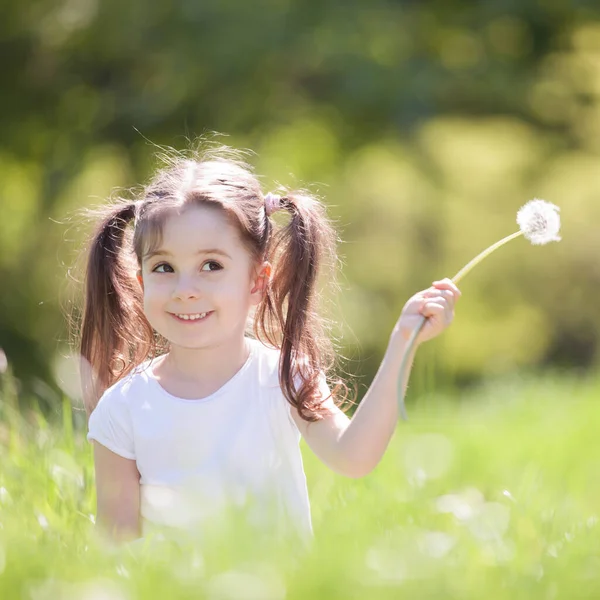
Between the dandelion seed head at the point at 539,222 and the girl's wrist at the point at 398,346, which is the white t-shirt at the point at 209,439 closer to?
the girl's wrist at the point at 398,346

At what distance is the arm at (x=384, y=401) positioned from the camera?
2010mm

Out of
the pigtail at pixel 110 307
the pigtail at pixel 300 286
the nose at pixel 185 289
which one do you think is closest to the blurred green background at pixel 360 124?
the pigtail at pixel 110 307

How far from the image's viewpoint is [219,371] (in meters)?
2.33

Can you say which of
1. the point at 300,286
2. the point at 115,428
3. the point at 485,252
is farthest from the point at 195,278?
the point at 485,252

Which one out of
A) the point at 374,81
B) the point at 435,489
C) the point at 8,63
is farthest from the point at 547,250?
the point at 435,489

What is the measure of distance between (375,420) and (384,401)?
47 millimetres

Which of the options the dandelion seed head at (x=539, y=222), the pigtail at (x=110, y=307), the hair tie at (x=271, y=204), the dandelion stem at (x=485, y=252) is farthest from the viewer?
the pigtail at (x=110, y=307)

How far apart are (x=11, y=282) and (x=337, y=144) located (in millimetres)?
3781

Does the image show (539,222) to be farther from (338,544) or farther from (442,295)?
(338,544)

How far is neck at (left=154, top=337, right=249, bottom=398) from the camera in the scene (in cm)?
231

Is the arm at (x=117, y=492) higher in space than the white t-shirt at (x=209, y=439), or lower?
lower

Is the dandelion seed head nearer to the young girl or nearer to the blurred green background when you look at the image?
the young girl

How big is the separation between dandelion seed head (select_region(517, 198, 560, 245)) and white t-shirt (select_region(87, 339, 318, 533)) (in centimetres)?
68

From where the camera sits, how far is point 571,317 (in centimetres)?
1159
